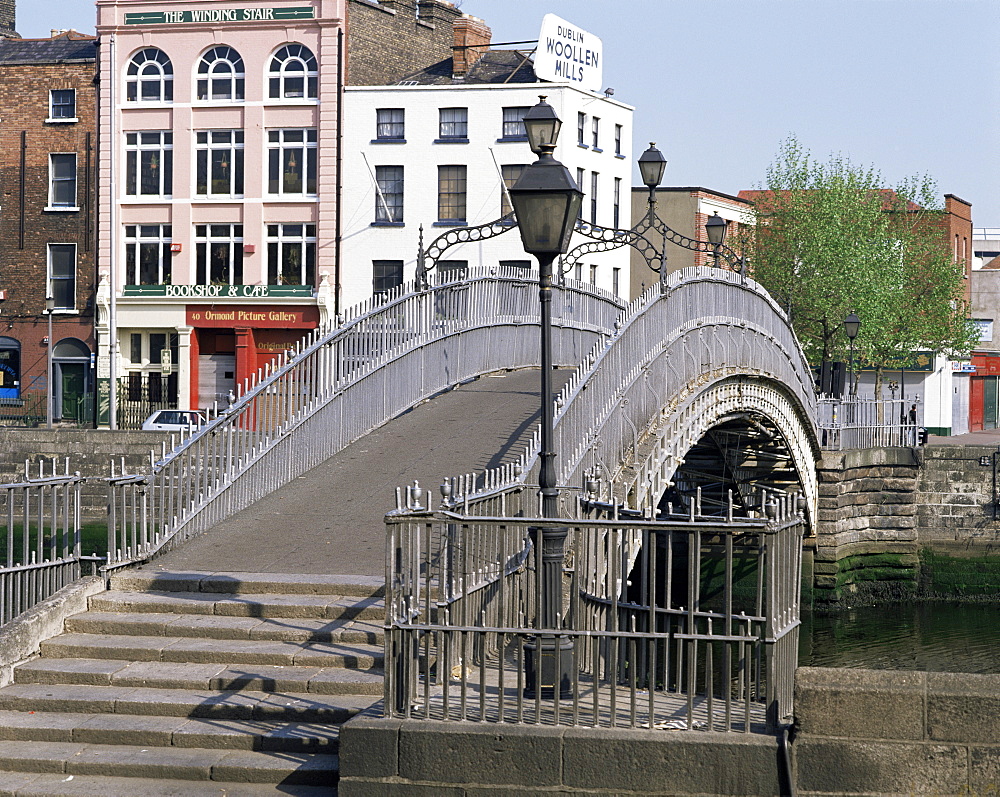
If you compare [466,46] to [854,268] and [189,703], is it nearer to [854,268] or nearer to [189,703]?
[854,268]

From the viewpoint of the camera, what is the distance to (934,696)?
Answer: 22.1 ft

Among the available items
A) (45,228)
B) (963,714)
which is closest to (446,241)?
(963,714)

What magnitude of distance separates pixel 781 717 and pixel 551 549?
5.10 feet

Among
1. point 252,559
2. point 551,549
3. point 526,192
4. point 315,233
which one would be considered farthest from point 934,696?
point 315,233

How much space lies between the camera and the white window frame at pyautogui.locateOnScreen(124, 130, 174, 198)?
45344 millimetres

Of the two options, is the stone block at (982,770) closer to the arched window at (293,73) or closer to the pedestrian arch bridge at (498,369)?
the pedestrian arch bridge at (498,369)

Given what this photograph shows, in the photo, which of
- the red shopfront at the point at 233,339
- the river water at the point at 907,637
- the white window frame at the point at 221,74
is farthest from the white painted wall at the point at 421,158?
the river water at the point at 907,637

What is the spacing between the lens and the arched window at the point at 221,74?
44.8 metres

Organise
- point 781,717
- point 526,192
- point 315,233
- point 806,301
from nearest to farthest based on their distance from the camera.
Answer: point 781,717 < point 526,192 < point 315,233 < point 806,301

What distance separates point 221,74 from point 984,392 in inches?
1394

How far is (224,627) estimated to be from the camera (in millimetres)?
9492

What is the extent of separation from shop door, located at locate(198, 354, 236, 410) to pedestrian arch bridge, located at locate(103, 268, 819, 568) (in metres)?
22.7

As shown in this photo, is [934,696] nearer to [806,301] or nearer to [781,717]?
[781,717]

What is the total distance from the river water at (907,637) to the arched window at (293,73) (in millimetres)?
23222
